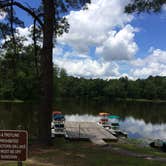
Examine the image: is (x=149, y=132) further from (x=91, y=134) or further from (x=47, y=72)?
(x=47, y=72)

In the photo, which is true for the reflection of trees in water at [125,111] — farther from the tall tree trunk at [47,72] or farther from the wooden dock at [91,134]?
the tall tree trunk at [47,72]

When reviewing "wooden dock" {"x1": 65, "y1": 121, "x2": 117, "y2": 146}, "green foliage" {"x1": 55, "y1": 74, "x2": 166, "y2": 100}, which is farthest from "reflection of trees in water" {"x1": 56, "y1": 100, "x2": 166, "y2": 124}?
"green foliage" {"x1": 55, "y1": 74, "x2": 166, "y2": 100}

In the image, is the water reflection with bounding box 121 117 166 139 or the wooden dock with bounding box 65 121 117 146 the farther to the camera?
the water reflection with bounding box 121 117 166 139

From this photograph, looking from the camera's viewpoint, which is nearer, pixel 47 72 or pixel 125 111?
pixel 47 72

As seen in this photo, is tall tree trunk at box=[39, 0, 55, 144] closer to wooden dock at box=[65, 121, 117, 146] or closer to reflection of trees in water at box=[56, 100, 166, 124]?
wooden dock at box=[65, 121, 117, 146]

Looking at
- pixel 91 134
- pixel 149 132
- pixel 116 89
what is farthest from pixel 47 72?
pixel 116 89

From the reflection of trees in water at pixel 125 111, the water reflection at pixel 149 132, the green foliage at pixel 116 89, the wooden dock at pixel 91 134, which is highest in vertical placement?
the green foliage at pixel 116 89

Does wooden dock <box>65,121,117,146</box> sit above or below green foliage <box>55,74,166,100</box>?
below

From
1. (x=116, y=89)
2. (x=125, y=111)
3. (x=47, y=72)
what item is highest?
(x=116, y=89)

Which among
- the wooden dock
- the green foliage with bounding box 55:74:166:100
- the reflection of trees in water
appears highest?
the green foliage with bounding box 55:74:166:100

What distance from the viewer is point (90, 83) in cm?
11669

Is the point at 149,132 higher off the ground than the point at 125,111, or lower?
lower

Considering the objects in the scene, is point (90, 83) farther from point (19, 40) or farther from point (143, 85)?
point (19, 40)

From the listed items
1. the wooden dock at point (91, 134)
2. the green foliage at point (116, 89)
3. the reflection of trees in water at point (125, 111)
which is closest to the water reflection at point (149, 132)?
the reflection of trees in water at point (125, 111)
